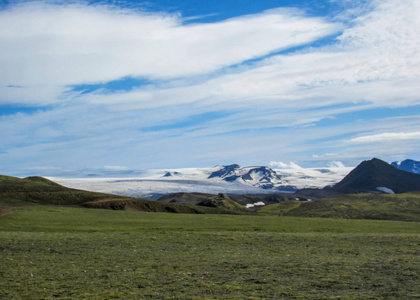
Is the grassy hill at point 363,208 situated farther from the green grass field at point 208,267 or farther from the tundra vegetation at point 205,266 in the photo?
the green grass field at point 208,267

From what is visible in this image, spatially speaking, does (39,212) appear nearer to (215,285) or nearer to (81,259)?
(81,259)

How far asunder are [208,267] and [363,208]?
113227mm

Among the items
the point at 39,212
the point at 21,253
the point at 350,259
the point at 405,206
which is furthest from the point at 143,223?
the point at 405,206

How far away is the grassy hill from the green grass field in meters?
83.4

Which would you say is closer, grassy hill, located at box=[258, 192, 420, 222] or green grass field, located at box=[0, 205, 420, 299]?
green grass field, located at box=[0, 205, 420, 299]

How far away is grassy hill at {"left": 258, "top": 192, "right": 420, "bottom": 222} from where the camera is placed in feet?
385

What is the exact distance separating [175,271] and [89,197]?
74.8 metres

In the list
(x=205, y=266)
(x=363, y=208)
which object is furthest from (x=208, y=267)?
(x=363, y=208)

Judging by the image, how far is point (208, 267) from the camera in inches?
904

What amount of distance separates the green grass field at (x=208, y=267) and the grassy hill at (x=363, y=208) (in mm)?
83448

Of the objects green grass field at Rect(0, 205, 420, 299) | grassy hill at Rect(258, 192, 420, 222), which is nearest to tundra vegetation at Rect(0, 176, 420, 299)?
green grass field at Rect(0, 205, 420, 299)

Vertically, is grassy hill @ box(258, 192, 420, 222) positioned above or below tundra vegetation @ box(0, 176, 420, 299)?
below

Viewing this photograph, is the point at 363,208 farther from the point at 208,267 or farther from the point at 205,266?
the point at 208,267

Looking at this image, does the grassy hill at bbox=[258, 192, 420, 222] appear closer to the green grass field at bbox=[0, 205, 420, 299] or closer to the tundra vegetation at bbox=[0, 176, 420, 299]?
the tundra vegetation at bbox=[0, 176, 420, 299]
